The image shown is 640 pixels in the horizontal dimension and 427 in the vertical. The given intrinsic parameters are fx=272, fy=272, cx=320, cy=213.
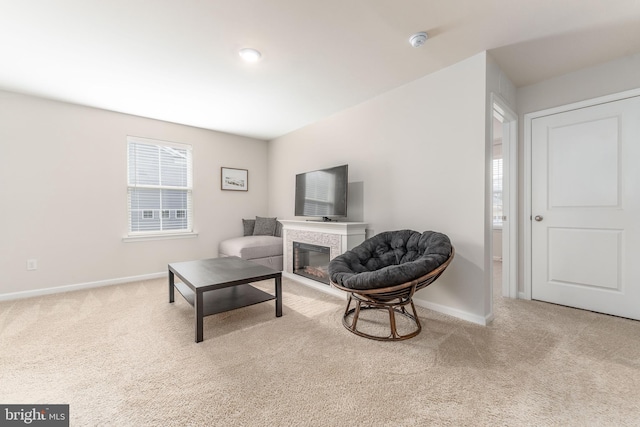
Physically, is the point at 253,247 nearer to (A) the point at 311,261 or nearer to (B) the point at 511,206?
(A) the point at 311,261

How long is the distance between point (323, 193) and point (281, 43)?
6.06ft

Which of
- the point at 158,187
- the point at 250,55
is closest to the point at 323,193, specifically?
the point at 250,55

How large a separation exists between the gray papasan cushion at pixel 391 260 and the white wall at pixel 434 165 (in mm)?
323

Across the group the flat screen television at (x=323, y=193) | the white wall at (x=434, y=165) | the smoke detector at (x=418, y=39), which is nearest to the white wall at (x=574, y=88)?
the white wall at (x=434, y=165)

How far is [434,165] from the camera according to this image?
2.65m

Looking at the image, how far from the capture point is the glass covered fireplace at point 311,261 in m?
3.44

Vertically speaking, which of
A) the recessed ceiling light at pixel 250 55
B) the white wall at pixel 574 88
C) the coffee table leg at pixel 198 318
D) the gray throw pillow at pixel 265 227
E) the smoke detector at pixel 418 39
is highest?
the recessed ceiling light at pixel 250 55

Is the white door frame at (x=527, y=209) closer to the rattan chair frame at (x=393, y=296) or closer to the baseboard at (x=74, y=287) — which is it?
the rattan chair frame at (x=393, y=296)

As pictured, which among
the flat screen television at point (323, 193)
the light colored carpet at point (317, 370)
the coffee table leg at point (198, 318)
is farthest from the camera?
the flat screen television at point (323, 193)

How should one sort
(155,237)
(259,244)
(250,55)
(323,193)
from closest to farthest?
(250,55) → (323,193) → (155,237) → (259,244)

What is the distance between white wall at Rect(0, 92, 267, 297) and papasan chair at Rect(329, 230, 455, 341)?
3.02 m

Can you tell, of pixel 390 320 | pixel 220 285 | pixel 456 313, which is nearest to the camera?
pixel 390 320

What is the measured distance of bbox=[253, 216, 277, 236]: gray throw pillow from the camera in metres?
4.77

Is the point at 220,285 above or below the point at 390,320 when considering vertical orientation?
above
